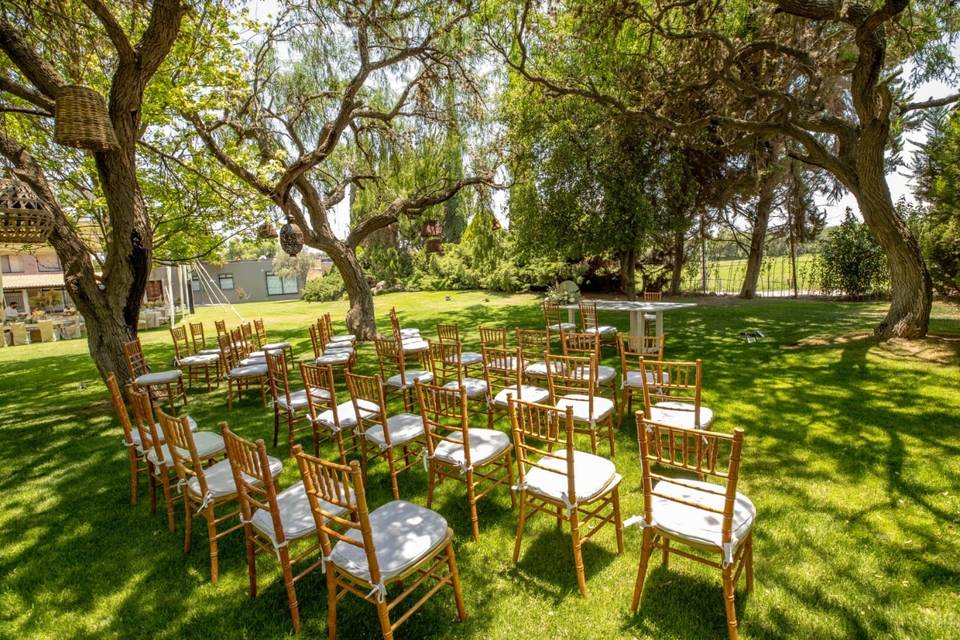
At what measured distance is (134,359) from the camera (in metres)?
5.91

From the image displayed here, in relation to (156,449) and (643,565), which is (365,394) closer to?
(156,449)

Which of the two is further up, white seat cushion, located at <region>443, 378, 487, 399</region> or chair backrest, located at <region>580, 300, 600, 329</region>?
chair backrest, located at <region>580, 300, 600, 329</region>

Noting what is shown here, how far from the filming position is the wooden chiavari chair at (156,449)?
3193mm

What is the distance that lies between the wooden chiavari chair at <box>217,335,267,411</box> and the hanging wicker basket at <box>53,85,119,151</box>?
3.20 m

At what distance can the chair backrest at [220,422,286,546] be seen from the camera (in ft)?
7.36

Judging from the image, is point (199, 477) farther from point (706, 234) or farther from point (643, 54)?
point (706, 234)

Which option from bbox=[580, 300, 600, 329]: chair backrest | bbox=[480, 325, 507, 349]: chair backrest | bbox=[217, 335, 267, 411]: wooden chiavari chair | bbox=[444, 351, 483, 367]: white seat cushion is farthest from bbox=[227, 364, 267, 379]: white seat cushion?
bbox=[580, 300, 600, 329]: chair backrest

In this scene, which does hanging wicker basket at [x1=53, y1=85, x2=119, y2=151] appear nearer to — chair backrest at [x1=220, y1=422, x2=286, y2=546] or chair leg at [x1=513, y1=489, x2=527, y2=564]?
chair backrest at [x1=220, y1=422, x2=286, y2=546]

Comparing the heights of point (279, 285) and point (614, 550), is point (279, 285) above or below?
above

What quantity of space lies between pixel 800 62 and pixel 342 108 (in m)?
7.78

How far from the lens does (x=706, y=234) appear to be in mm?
15141

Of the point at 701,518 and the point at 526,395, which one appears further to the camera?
the point at 526,395

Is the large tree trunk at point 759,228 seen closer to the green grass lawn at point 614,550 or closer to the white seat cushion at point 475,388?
the green grass lawn at point 614,550

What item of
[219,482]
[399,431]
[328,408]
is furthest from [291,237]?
[219,482]
